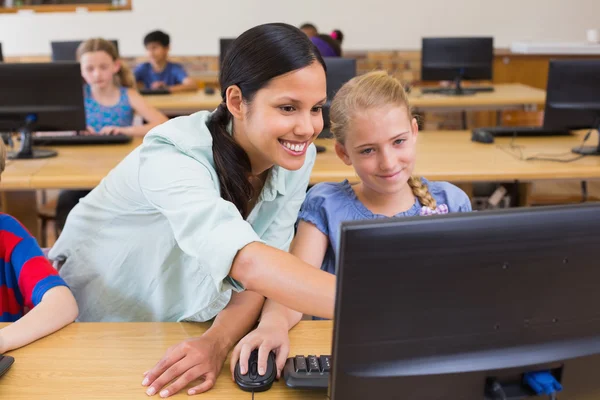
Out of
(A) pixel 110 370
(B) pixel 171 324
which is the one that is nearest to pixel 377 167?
(B) pixel 171 324

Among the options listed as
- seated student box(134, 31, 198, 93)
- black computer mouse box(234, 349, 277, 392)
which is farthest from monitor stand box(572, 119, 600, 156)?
seated student box(134, 31, 198, 93)

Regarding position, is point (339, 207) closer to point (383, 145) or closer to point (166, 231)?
point (383, 145)

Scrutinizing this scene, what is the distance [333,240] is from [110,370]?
2.10 feet

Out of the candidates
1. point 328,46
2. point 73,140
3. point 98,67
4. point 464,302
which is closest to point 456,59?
point 328,46

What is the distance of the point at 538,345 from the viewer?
2.48ft

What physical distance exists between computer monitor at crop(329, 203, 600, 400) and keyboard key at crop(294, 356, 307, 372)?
0.30m

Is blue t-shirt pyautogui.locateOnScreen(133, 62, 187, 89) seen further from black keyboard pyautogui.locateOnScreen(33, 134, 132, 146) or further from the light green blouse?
the light green blouse

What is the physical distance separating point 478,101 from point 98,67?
255 centimetres

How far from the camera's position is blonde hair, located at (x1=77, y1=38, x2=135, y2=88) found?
11.6 feet

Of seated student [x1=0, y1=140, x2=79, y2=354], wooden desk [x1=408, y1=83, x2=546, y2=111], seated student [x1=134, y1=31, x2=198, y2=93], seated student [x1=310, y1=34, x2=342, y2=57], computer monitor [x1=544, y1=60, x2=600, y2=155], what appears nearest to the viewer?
seated student [x1=0, y1=140, x2=79, y2=354]

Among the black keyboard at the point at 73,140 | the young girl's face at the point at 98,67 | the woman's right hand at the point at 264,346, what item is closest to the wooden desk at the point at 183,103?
the young girl's face at the point at 98,67

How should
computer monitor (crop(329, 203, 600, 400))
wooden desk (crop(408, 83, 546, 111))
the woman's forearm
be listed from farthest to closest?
wooden desk (crop(408, 83, 546, 111))
the woman's forearm
computer monitor (crop(329, 203, 600, 400))

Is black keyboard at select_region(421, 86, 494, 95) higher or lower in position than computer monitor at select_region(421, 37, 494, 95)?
lower

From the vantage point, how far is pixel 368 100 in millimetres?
1481
